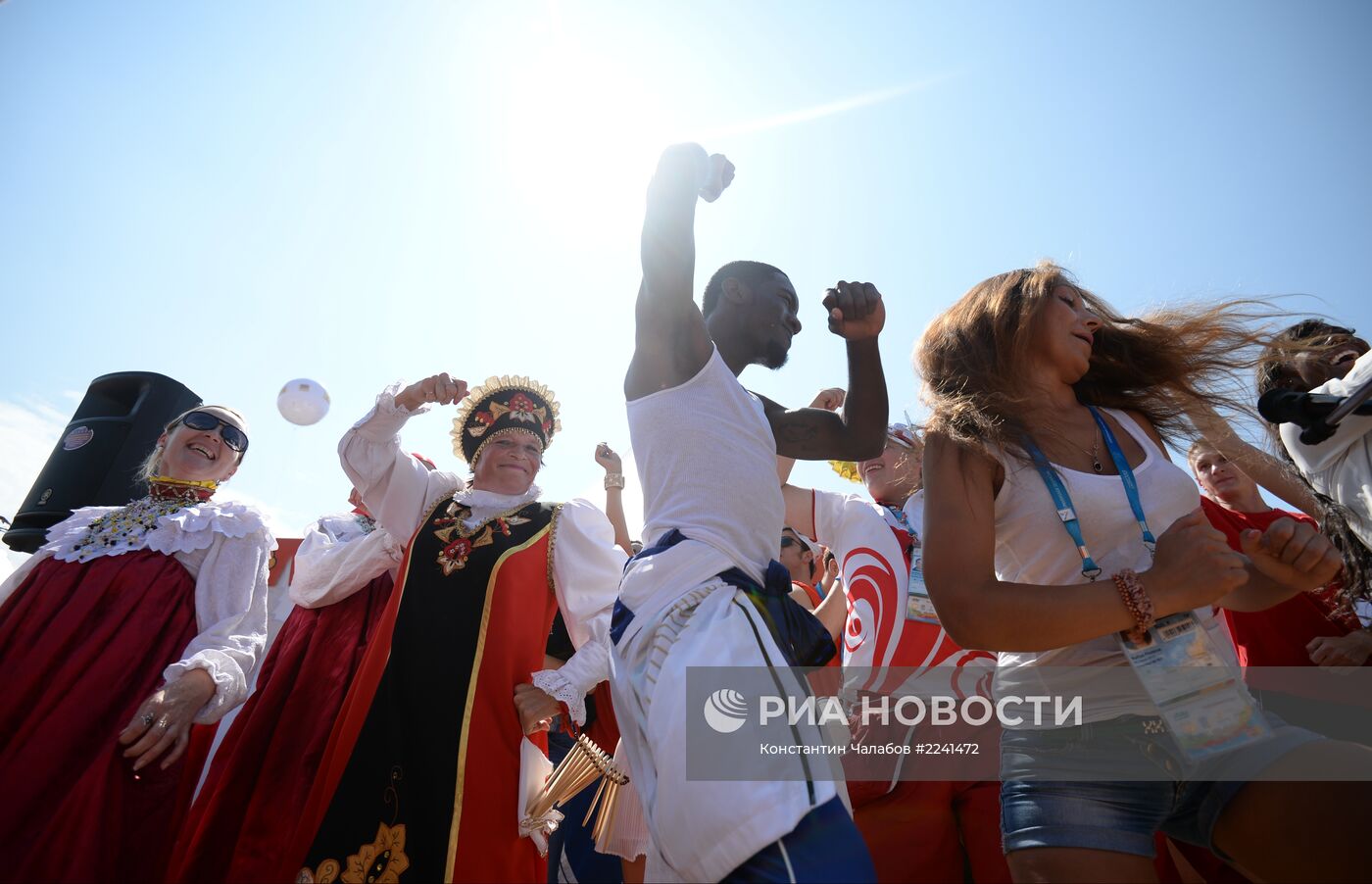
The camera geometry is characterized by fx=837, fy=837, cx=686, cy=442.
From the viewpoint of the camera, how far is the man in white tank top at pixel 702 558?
1354 mm

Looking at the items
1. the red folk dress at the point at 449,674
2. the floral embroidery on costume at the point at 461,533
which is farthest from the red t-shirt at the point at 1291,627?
the floral embroidery on costume at the point at 461,533

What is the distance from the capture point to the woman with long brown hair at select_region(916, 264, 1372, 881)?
150cm

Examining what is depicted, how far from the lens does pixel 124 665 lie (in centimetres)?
309

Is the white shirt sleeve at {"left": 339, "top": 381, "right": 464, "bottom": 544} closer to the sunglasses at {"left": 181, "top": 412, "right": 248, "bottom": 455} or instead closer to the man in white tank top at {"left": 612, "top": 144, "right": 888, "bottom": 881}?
the sunglasses at {"left": 181, "top": 412, "right": 248, "bottom": 455}

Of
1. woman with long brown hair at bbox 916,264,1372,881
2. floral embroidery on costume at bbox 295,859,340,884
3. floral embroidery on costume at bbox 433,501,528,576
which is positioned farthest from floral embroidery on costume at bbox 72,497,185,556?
woman with long brown hair at bbox 916,264,1372,881

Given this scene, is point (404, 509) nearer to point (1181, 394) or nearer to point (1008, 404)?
point (1008, 404)

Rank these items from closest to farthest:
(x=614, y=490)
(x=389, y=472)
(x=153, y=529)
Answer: (x=153, y=529) < (x=389, y=472) < (x=614, y=490)

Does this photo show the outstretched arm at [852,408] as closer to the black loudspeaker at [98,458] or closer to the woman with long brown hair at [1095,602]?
the woman with long brown hair at [1095,602]

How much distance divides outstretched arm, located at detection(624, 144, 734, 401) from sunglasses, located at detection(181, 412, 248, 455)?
9.02 feet

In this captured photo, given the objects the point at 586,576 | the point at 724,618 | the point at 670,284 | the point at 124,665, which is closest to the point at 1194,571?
the point at 724,618

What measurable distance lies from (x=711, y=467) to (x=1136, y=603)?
2.85 feet

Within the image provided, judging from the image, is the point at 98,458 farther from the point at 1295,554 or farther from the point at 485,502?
the point at 1295,554

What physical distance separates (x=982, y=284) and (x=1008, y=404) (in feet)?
1.41

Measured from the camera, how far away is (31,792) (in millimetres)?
2721
